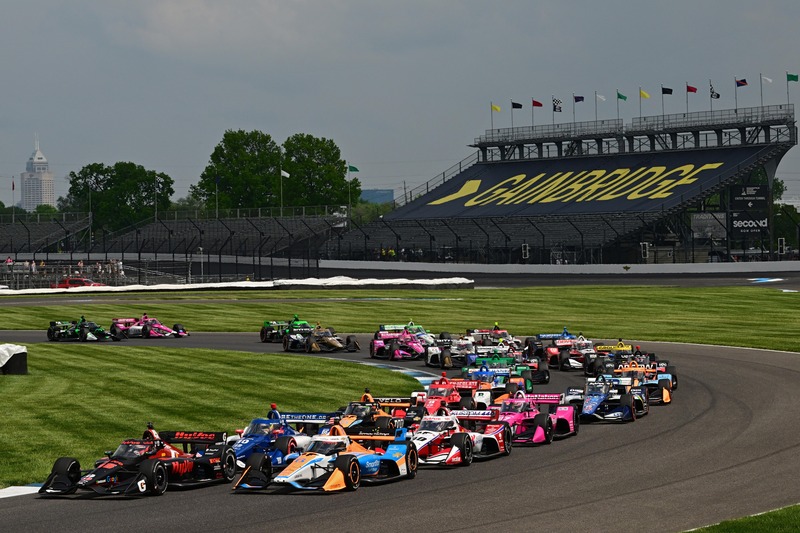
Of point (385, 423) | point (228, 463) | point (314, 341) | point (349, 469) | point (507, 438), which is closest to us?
point (349, 469)

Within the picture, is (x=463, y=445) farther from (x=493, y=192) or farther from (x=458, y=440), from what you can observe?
(x=493, y=192)

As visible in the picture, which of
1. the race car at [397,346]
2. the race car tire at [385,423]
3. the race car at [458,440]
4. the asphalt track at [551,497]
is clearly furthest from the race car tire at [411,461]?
the race car at [397,346]

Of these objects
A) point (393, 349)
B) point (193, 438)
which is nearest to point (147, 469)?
point (193, 438)

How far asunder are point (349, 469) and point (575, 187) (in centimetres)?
9352

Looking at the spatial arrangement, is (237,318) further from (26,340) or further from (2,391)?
(2,391)

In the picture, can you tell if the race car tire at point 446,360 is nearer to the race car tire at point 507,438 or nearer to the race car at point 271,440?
the race car tire at point 507,438

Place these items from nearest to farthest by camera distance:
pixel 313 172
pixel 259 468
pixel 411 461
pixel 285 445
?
1. pixel 259 468
2. pixel 411 461
3. pixel 285 445
4. pixel 313 172

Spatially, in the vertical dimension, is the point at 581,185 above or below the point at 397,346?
above

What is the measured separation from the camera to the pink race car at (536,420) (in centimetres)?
2138

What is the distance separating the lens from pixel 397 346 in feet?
122

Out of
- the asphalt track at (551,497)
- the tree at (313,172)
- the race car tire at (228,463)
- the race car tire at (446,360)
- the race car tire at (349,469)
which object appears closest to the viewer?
the asphalt track at (551,497)

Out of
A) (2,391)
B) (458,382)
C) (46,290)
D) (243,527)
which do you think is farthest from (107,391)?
(46,290)

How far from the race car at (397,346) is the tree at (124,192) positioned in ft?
456

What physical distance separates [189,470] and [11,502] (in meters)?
2.59
